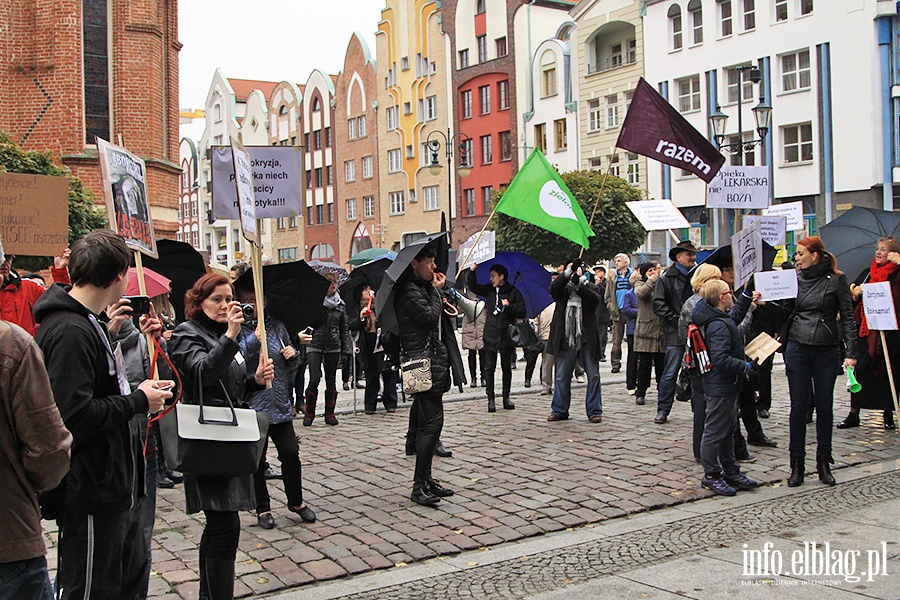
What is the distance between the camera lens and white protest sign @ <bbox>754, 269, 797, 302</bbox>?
7.71 m

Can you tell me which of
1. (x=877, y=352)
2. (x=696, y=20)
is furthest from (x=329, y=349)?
(x=696, y=20)

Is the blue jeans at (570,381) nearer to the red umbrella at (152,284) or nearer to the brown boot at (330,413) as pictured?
the brown boot at (330,413)

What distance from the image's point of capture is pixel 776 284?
7746 millimetres

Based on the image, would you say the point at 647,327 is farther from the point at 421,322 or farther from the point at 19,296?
the point at 19,296

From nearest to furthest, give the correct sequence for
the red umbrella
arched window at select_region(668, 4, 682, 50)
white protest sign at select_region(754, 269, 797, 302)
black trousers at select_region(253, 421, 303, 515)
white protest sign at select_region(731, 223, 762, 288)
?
1. black trousers at select_region(253, 421, 303, 515)
2. the red umbrella
3. white protest sign at select_region(754, 269, 797, 302)
4. white protest sign at select_region(731, 223, 762, 288)
5. arched window at select_region(668, 4, 682, 50)

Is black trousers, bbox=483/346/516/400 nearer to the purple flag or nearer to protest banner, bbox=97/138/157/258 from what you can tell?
the purple flag

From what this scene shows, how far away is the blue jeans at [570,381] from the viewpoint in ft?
35.4

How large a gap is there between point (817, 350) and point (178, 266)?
5.49m

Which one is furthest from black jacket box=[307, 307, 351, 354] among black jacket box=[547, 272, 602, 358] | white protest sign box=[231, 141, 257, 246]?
white protest sign box=[231, 141, 257, 246]

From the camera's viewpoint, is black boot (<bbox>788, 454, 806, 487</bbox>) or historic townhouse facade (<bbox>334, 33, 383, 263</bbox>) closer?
black boot (<bbox>788, 454, 806, 487</bbox>)

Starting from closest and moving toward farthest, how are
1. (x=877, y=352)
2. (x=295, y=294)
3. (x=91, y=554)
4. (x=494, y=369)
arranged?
(x=91, y=554), (x=295, y=294), (x=877, y=352), (x=494, y=369)

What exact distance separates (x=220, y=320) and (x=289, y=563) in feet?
5.46

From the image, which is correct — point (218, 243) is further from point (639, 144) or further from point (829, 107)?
point (639, 144)

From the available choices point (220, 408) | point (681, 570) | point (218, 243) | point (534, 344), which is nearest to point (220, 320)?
point (220, 408)
